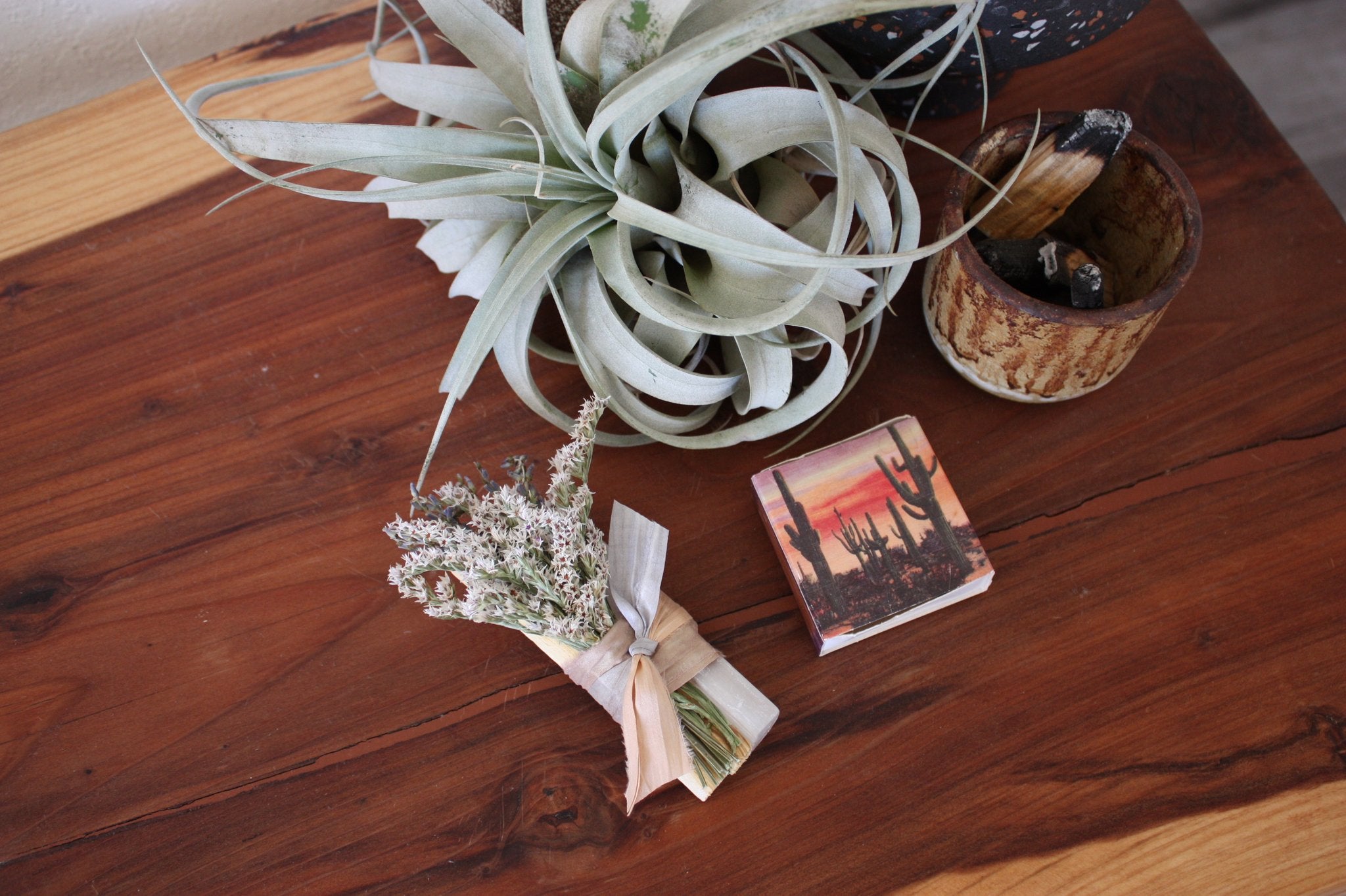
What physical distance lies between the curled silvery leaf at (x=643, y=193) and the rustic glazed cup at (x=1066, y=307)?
0.05 metres

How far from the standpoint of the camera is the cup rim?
0.54m

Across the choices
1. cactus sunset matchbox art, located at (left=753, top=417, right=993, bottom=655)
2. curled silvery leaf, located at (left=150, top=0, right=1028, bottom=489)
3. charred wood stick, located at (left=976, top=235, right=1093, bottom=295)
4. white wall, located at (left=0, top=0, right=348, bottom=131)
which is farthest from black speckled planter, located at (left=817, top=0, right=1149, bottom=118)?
white wall, located at (left=0, top=0, right=348, bottom=131)

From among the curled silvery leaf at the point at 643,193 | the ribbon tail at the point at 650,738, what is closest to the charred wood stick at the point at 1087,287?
the curled silvery leaf at the point at 643,193

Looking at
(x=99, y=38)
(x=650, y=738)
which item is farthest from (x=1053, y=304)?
(x=99, y=38)

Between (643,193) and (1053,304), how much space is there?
27cm

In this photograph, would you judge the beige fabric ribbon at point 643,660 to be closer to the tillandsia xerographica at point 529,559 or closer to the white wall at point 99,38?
the tillandsia xerographica at point 529,559

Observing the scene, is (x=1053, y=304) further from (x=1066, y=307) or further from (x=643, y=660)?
(x=643, y=660)

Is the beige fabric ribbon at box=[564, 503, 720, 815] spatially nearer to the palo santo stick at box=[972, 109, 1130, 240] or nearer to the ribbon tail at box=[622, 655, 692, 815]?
the ribbon tail at box=[622, 655, 692, 815]

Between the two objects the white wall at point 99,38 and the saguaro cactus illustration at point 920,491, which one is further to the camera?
the white wall at point 99,38

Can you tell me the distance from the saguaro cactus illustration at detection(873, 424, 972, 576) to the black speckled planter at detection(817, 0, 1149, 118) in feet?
0.87

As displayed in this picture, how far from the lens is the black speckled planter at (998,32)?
57 cm

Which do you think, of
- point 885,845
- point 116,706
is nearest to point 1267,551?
point 885,845

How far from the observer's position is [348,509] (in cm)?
69

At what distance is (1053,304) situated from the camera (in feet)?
1.88
